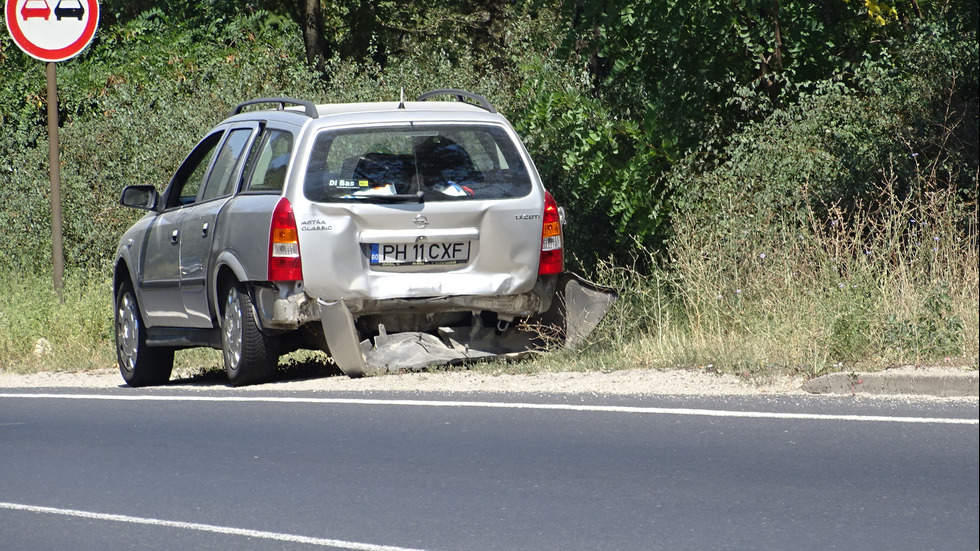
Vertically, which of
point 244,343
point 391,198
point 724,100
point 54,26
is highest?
point 54,26

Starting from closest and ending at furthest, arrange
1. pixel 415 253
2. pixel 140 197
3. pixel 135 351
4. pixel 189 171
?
pixel 415 253 < pixel 140 197 < pixel 189 171 < pixel 135 351

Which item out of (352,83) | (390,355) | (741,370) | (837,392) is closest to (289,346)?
(390,355)

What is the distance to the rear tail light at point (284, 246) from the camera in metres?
9.90

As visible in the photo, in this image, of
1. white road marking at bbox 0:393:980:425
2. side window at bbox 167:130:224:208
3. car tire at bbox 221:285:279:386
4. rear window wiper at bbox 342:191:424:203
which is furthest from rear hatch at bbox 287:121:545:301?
side window at bbox 167:130:224:208

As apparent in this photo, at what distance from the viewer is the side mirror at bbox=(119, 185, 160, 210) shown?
37.5ft

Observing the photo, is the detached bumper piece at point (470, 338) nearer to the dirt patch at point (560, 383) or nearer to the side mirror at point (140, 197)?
the dirt patch at point (560, 383)

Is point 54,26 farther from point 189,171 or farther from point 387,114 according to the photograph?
point 387,114

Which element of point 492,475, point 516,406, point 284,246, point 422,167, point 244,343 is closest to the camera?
point 492,475

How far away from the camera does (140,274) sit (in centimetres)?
1215

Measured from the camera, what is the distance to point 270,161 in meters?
10.5

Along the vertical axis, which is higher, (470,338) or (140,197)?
(140,197)

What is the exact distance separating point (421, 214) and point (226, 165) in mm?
1917

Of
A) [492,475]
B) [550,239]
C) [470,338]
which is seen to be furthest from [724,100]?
[492,475]

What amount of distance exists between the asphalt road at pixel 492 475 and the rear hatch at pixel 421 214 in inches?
34.7
